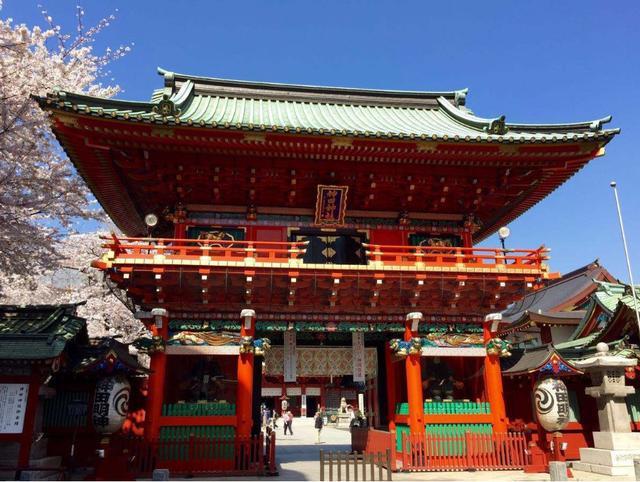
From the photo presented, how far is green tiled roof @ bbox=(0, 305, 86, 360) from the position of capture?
10773mm

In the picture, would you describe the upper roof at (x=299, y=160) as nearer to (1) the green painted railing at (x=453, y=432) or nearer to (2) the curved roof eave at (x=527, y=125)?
(2) the curved roof eave at (x=527, y=125)

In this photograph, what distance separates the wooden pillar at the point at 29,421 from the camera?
10.5 meters

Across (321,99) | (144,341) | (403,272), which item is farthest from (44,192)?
(403,272)

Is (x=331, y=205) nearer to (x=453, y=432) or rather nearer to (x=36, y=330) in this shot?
(x=453, y=432)

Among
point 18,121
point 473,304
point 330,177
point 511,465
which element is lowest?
point 511,465

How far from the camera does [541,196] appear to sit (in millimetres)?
16172

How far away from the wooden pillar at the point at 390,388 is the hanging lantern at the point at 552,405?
4273mm

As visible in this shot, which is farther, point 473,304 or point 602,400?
point 473,304

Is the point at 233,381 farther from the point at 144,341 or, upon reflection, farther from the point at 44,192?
the point at 44,192

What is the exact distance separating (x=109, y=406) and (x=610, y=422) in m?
13.7

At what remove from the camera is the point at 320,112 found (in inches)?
755

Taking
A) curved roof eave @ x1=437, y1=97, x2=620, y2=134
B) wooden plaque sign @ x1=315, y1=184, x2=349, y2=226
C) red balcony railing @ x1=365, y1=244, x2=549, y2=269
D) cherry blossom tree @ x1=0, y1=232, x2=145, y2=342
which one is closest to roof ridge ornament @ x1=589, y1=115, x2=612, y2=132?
curved roof eave @ x1=437, y1=97, x2=620, y2=134

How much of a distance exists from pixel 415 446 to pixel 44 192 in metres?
15.4

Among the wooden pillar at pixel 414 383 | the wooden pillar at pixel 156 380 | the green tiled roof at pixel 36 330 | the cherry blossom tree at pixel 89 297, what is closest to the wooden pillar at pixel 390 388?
the wooden pillar at pixel 414 383
